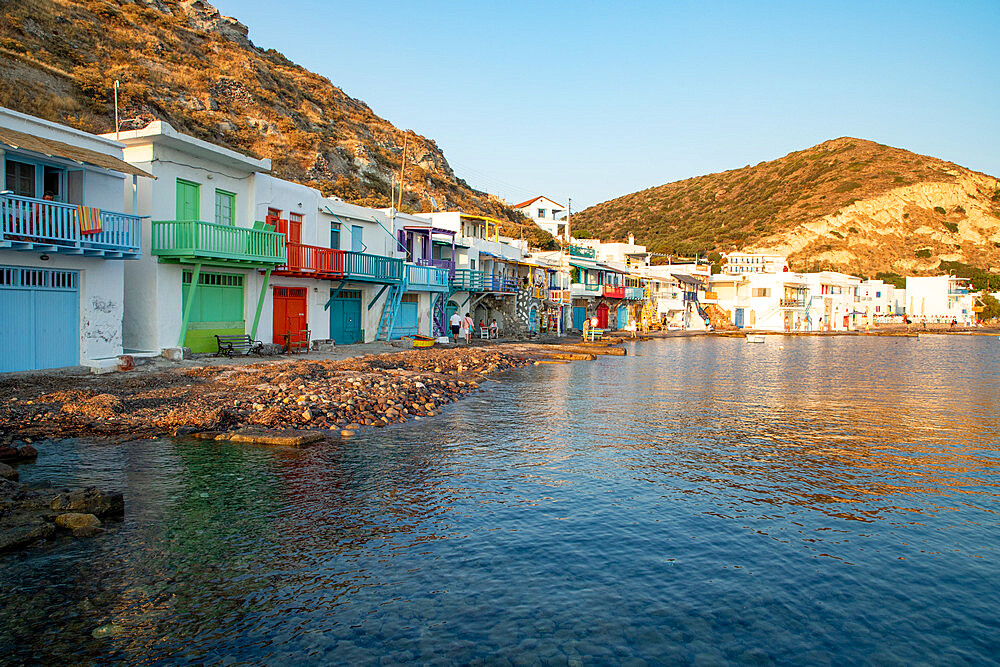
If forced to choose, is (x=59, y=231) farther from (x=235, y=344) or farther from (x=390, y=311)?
(x=390, y=311)

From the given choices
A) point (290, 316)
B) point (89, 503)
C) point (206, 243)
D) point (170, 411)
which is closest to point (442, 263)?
point (290, 316)

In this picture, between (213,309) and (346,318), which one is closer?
(213,309)

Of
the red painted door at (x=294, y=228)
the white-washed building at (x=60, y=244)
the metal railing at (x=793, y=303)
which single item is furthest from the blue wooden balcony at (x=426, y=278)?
the metal railing at (x=793, y=303)

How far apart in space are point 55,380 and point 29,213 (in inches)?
174

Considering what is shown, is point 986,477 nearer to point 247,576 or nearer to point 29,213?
point 247,576

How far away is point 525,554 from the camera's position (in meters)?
9.45

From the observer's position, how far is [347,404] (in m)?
18.3

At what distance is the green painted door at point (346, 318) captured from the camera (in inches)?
1340

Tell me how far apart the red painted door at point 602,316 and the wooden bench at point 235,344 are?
48.7m

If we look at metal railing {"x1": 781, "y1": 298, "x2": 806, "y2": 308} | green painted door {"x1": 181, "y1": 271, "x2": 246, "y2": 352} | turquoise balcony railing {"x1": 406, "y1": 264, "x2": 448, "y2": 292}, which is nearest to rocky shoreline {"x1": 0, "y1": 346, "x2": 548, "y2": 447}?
green painted door {"x1": 181, "y1": 271, "x2": 246, "y2": 352}

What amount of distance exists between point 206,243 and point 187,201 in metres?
2.41

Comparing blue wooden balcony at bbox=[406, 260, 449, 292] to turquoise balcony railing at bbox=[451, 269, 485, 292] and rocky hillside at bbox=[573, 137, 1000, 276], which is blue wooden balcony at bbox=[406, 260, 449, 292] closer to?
turquoise balcony railing at bbox=[451, 269, 485, 292]

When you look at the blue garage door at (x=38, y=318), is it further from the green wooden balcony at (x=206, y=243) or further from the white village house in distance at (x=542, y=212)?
the white village house in distance at (x=542, y=212)

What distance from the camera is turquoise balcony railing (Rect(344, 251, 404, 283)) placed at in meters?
32.4
